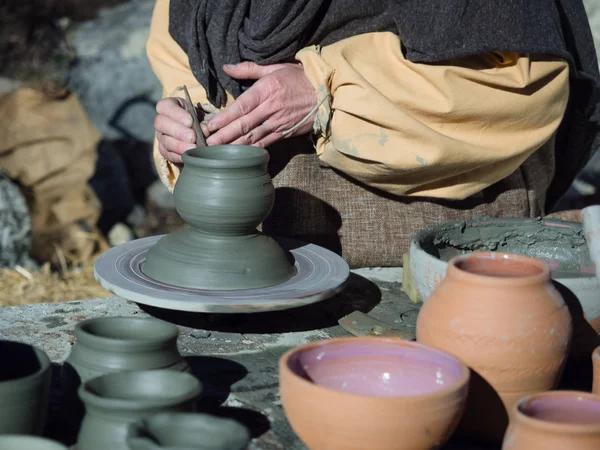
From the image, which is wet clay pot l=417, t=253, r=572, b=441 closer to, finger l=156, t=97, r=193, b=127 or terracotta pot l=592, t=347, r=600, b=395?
terracotta pot l=592, t=347, r=600, b=395

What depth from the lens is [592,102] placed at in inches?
91.2

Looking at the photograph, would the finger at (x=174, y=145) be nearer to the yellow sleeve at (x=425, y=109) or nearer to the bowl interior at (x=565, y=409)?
the yellow sleeve at (x=425, y=109)

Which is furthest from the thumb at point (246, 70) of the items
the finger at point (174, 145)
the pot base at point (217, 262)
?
the pot base at point (217, 262)

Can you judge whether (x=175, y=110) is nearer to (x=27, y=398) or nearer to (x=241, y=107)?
(x=241, y=107)

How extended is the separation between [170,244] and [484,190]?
96 centimetres

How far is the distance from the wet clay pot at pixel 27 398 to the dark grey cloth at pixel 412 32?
1.16 m

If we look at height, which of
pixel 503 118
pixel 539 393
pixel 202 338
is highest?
pixel 503 118

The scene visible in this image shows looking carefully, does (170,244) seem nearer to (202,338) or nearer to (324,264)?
(202,338)

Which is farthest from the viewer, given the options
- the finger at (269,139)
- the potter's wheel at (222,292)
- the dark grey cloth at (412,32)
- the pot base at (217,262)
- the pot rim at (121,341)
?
the finger at (269,139)

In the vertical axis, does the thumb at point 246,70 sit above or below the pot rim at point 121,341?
above

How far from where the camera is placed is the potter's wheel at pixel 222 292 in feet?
5.32

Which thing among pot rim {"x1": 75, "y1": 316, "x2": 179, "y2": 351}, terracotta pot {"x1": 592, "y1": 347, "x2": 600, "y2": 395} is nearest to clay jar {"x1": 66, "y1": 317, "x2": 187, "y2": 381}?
pot rim {"x1": 75, "y1": 316, "x2": 179, "y2": 351}

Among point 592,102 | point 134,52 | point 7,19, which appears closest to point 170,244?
point 592,102

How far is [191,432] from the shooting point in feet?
3.49
